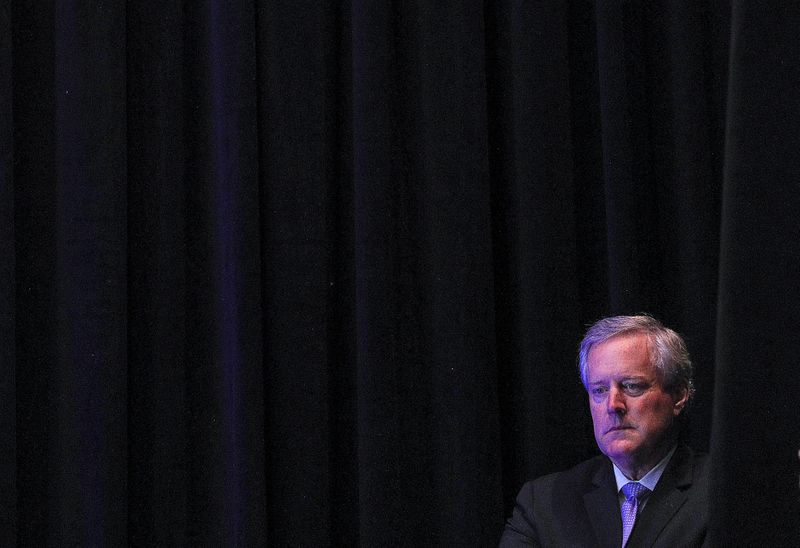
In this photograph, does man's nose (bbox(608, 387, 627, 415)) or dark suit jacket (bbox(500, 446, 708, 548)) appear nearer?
dark suit jacket (bbox(500, 446, 708, 548))

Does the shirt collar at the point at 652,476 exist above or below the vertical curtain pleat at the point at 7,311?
below

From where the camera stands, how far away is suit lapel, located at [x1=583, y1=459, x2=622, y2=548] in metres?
2.12

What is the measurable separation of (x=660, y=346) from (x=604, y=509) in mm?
389

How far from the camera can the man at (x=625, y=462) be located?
2.14 meters

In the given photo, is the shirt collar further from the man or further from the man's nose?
the man's nose

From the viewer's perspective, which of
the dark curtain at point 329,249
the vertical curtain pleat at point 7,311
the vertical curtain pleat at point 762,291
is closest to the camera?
the vertical curtain pleat at point 762,291

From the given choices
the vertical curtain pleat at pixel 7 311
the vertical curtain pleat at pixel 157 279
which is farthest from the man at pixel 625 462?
the vertical curtain pleat at pixel 7 311

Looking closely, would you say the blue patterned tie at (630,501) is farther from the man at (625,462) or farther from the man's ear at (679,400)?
the man's ear at (679,400)

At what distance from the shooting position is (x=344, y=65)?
2484 millimetres

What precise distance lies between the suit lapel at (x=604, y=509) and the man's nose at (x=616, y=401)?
0.16m

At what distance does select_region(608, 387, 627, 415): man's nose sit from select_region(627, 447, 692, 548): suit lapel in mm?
163

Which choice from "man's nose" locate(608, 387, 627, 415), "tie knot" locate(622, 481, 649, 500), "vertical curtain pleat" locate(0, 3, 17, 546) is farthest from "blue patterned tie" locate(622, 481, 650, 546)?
"vertical curtain pleat" locate(0, 3, 17, 546)

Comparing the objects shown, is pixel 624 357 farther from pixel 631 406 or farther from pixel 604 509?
pixel 604 509

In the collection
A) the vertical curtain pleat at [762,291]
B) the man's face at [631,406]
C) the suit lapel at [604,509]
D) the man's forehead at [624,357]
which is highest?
the vertical curtain pleat at [762,291]
